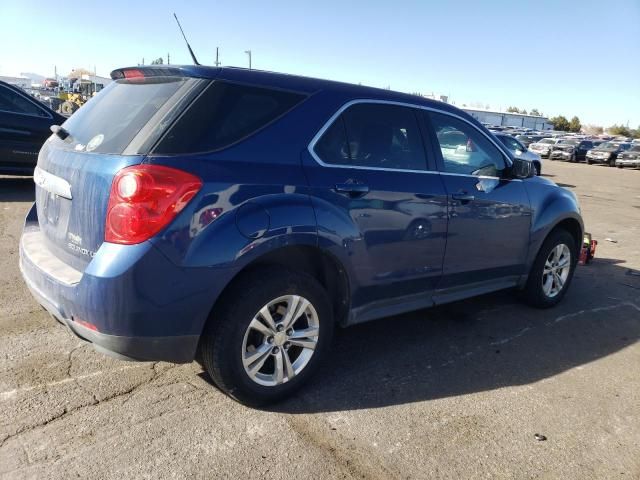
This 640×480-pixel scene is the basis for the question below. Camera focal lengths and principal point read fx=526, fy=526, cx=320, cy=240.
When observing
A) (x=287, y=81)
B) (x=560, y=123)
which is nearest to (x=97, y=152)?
(x=287, y=81)

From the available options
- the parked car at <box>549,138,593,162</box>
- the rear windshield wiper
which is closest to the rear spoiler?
the rear windshield wiper

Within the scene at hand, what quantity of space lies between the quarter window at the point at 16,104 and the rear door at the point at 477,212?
7.69 metres

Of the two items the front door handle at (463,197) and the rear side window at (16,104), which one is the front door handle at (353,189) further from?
the rear side window at (16,104)

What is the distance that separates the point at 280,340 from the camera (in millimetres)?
2975

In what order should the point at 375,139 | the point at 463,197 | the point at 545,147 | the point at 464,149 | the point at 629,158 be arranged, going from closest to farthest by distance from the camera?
the point at 375,139 < the point at 463,197 < the point at 464,149 < the point at 629,158 < the point at 545,147

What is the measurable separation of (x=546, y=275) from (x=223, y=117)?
361 cm

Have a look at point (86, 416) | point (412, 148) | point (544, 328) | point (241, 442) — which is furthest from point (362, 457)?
point (544, 328)

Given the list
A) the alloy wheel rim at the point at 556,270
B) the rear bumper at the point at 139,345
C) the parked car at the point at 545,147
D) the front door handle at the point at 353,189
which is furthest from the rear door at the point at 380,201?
the parked car at the point at 545,147

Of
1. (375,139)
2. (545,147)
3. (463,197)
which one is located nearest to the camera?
(375,139)

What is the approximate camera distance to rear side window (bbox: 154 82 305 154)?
2605 millimetres

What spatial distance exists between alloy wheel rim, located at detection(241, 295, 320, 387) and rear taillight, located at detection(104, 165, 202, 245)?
0.74 metres

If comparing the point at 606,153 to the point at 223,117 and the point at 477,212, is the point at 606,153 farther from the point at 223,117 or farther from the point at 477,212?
the point at 223,117

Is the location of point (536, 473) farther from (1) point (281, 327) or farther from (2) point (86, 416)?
(2) point (86, 416)

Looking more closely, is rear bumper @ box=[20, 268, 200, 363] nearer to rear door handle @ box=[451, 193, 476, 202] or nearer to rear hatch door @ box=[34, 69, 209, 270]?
rear hatch door @ box=[34, 69, 209, 270]
